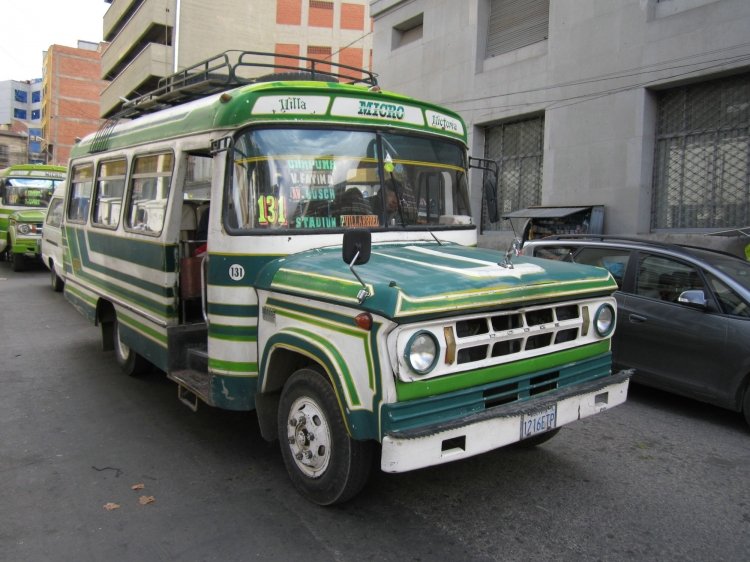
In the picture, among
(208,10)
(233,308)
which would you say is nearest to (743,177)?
(233,308)

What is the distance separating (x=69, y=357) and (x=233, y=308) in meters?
4.61

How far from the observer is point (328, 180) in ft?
14.2

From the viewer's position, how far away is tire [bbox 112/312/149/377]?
6738 millimetres

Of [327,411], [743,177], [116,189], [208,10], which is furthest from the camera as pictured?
[208,10]

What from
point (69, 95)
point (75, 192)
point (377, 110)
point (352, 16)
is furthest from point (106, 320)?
point (69, 95)

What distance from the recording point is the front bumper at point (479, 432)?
10.1ft

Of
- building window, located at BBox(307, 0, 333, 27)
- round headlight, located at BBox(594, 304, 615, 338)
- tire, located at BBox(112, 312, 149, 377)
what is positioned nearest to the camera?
round headlight, located at BBox(594, 304, 615, 338)

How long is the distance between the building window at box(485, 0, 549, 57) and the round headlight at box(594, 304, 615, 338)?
1182 centimetres

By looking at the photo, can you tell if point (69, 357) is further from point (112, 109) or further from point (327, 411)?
point (112, 109)

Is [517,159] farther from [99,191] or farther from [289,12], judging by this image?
[289,12]

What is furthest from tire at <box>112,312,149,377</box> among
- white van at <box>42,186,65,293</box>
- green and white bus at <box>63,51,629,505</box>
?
white van at <box>42,186,65,293</box>

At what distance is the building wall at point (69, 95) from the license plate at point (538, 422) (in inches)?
3006

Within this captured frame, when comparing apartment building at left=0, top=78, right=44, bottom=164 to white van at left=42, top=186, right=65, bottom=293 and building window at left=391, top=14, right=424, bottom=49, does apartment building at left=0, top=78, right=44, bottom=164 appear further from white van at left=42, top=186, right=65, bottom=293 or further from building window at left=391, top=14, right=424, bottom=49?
white van at left=42, top=186, right=65, bottom=293

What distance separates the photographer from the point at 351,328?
3285 mm
